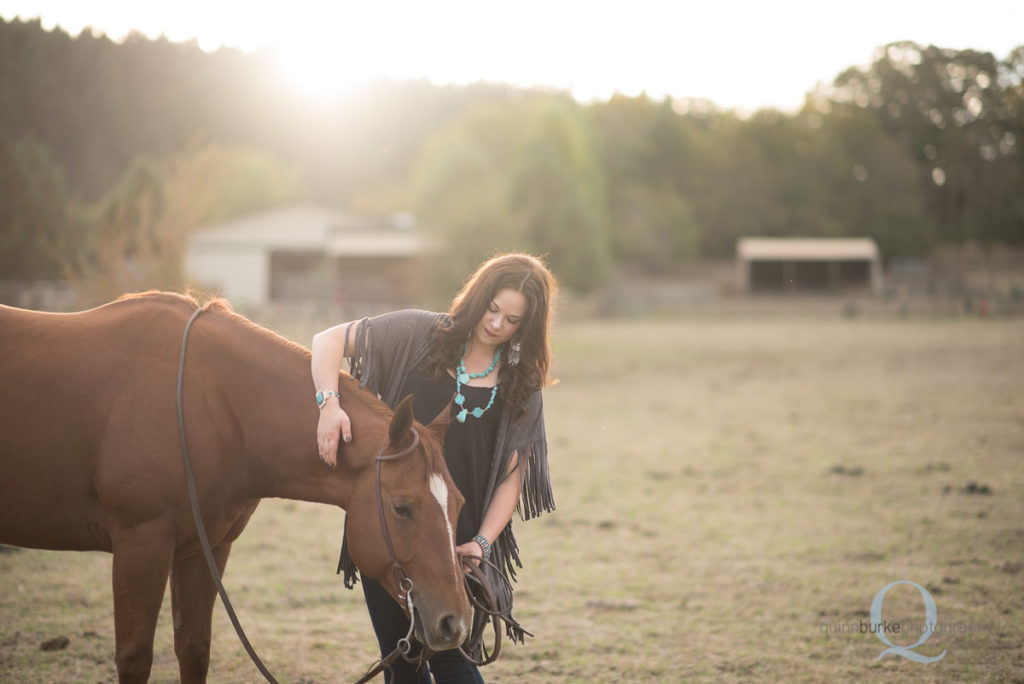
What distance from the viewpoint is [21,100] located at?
12.5 metres

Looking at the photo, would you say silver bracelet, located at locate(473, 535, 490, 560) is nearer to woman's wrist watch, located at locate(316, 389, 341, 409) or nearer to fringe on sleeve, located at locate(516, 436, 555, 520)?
fringe on sleeve, located at locate(516, 436, 555, 520)

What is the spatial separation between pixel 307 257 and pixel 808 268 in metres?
27.6

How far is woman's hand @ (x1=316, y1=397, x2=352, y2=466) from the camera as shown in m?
2.66

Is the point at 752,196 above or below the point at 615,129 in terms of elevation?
below

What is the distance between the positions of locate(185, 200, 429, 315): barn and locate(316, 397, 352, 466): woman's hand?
99.1 ft

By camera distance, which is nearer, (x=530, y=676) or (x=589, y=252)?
(x=530, y=676)

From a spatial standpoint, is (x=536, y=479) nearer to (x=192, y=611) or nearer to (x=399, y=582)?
(x=399, y=582)

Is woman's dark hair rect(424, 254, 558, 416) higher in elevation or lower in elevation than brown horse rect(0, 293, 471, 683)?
higher

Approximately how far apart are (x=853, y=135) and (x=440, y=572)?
62388 millimetres

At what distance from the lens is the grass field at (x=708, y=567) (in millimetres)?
4234

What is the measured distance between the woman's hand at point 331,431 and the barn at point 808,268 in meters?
47.5

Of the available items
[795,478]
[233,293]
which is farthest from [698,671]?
[233,293]

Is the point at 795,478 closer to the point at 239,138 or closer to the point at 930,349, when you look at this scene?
the point at 930,349

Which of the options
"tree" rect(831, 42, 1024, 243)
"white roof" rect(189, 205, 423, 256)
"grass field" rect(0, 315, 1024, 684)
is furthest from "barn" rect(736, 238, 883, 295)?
"grass field" rect(0, 315, 1024, 684)
